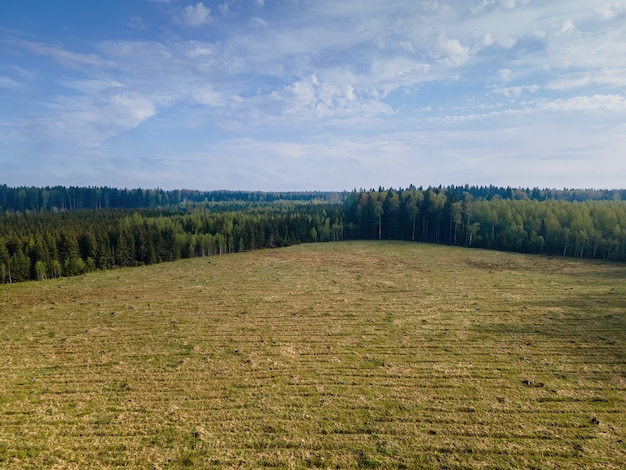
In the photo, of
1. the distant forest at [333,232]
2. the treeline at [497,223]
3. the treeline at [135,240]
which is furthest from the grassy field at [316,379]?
the treeline at [497,223]

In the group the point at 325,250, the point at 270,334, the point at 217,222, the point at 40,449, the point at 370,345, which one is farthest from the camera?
the point at 217,222

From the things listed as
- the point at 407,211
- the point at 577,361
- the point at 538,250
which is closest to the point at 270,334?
the point at 577,361

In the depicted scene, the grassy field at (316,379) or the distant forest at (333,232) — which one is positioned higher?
the distant forest at (333,232)

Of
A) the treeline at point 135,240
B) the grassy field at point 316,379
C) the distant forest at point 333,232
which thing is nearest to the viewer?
the grassy field at point 316,379

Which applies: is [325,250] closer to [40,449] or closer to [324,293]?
[324,293]

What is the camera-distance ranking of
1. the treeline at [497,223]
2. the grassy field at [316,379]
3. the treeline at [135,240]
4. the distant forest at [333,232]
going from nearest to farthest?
the grassy field at [316,379] < the treeline at [135,240] < the distant forest at [333,232] < the treeline at [497,223]

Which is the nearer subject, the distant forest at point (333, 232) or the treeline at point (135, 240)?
the treeline at point (135, 240)

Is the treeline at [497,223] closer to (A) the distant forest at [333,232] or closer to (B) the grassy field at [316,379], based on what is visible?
(A) the distant forest at [333,232]

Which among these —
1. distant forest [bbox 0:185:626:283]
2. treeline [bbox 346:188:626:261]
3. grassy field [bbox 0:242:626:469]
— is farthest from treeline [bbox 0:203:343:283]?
grassy field [bbox 0:242:626:469]
